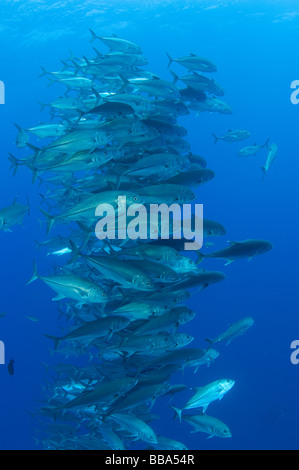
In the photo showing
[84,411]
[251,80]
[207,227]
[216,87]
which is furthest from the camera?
[251,80]

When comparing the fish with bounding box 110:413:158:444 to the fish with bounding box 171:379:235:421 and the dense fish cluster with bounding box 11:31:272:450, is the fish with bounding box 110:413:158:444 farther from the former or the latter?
the fish with bounding box 171:379:235:421

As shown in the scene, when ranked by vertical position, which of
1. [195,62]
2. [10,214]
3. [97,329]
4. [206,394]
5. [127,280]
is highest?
[195,62]

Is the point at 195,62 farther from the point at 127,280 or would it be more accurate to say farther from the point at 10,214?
the point at 127,280

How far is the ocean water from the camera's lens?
15516 millimetres

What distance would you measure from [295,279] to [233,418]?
8.90 metres

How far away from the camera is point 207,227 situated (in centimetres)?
438

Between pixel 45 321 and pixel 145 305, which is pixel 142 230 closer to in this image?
pixel 145 305

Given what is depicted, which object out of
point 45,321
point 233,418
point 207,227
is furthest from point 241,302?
point 207,227

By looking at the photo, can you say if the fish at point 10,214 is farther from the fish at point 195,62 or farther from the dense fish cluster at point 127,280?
the fish at point 195,62

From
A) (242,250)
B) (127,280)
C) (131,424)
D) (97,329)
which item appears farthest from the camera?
(242,250)

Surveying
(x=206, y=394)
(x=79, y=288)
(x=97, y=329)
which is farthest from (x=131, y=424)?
(x=79, y=288)

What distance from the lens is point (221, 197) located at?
27531 mm

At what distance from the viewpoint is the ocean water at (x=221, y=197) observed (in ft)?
50.9

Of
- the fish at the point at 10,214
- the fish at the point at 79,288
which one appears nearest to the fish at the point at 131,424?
the fish at the point at 79,288
